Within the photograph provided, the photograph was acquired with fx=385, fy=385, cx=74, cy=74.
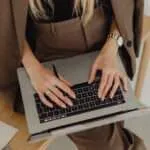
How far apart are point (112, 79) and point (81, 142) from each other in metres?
0.25

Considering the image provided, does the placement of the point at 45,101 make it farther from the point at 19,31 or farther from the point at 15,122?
the point at 19,31

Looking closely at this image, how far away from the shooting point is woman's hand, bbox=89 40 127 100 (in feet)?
3.42

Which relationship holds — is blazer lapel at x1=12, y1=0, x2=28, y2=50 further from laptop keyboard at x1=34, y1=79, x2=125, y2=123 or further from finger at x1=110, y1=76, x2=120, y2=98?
finger at x1=110, y1=76, x2=120, y2=98

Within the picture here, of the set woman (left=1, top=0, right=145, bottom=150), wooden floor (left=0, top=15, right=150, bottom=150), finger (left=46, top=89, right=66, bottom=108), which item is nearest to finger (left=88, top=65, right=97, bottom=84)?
woman (left=1, top=0, right=145, bottom=150)

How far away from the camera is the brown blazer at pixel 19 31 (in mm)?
1063

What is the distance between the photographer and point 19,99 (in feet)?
3.69

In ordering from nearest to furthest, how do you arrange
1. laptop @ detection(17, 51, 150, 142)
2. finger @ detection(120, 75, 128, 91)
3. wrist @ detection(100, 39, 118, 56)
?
laptop @ detection(17, 51, 150, 142) < finger @ detection(120, 75, 128, 91) < wrist @ detection(100, 39, 118, 56)

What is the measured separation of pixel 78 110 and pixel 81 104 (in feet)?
0.08

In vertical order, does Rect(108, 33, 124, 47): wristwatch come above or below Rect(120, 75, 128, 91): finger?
above

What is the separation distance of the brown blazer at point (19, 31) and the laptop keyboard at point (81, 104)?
0.18 metres

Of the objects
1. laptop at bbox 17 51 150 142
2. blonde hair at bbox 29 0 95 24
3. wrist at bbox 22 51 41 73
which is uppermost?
blonde hair at bbox 29 0 95 24

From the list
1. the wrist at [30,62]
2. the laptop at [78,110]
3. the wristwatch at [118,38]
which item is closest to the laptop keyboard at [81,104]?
the laptop at [78,110]

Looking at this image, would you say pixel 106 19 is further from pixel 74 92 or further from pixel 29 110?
pixel 29 110

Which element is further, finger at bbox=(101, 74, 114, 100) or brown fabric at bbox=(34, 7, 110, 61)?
brown fabric at bbox=(34, 7, 110, 61)
